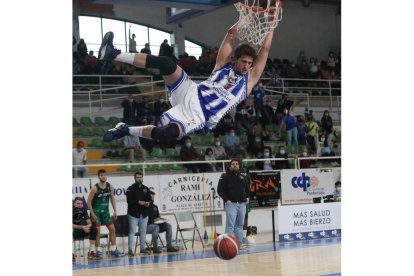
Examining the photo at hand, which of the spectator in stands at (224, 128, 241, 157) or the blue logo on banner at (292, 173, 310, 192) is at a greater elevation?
the spectator in stands at (224, 128, 241, 157)

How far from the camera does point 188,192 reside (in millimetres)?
16078

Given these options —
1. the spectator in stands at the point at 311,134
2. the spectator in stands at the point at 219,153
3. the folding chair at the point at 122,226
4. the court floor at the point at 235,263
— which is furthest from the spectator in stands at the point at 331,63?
the folding chair at the point at 122,226

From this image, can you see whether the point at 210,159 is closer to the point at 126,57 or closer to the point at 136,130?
the point at 136,130

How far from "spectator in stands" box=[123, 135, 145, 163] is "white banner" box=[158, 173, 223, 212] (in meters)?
1.98

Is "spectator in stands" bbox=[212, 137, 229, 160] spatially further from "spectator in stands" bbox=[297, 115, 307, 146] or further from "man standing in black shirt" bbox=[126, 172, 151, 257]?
"man standing in black shirt" bbox=[126, 172, 151, 257]

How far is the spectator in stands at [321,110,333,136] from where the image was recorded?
71.5 ft

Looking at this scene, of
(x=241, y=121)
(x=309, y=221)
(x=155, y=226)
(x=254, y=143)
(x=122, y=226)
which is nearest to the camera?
(x=155, y=226)

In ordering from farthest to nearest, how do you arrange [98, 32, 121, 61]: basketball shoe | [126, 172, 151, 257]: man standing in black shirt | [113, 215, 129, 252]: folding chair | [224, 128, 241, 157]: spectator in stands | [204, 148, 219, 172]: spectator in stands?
[224, 128, 241, 157]: spectator in stands, [204, 148, 219, 172]: spectator in stands, [113, 215, 129, 252]: folding chair, [126, 172, 151, 257]: man standing in black shirt, [98, 32, 121, 61]: basketball shoe

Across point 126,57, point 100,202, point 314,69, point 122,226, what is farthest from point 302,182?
point 126,57

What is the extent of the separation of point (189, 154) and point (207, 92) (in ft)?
32.9

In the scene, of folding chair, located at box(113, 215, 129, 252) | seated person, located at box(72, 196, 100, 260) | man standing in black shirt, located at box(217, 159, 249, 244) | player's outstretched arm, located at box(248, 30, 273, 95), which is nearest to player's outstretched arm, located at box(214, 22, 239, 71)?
player's outstretched arm, located at box(248, 30, 273, 95)
